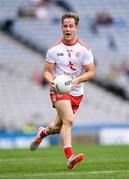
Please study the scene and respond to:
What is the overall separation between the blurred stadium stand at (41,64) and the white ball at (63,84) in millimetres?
17908

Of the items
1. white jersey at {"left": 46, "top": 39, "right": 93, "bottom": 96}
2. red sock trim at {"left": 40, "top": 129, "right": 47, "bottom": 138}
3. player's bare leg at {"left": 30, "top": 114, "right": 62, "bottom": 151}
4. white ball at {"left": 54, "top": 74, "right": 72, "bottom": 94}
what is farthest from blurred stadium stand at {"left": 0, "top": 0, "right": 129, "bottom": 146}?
white ball at {"left": 54, "top": 74, "right": 72, "bottom": 94}

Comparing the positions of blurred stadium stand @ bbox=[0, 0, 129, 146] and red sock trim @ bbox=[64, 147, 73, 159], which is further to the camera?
blurred stadium stand @ bbox=[0, 0, 129, 146]

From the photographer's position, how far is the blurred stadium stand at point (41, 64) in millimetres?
29359

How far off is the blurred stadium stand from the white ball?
17908 mm

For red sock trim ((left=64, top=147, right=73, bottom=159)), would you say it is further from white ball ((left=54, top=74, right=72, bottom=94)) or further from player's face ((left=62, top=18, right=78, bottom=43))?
A: player's face ((left=62, top=18, right=78, bottom=43))

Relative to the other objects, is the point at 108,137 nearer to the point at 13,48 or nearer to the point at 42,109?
the point at 42,109

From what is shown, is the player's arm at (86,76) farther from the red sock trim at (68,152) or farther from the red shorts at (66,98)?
the red sock trim at (68,152)

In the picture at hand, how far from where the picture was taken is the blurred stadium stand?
29.4 meters

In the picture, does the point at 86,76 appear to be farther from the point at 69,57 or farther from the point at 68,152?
the point at 68,152

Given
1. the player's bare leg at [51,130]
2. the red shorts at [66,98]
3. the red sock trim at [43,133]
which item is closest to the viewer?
the red shorts at [66,98]

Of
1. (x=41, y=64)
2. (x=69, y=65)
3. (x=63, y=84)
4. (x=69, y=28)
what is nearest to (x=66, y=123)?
(x=63, y=84)

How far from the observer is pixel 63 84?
10.2 m

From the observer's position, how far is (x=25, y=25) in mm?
32438

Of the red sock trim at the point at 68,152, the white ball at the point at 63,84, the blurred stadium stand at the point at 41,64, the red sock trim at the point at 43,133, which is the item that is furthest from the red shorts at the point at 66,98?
the blurred stadium stand at the point at 41,64
